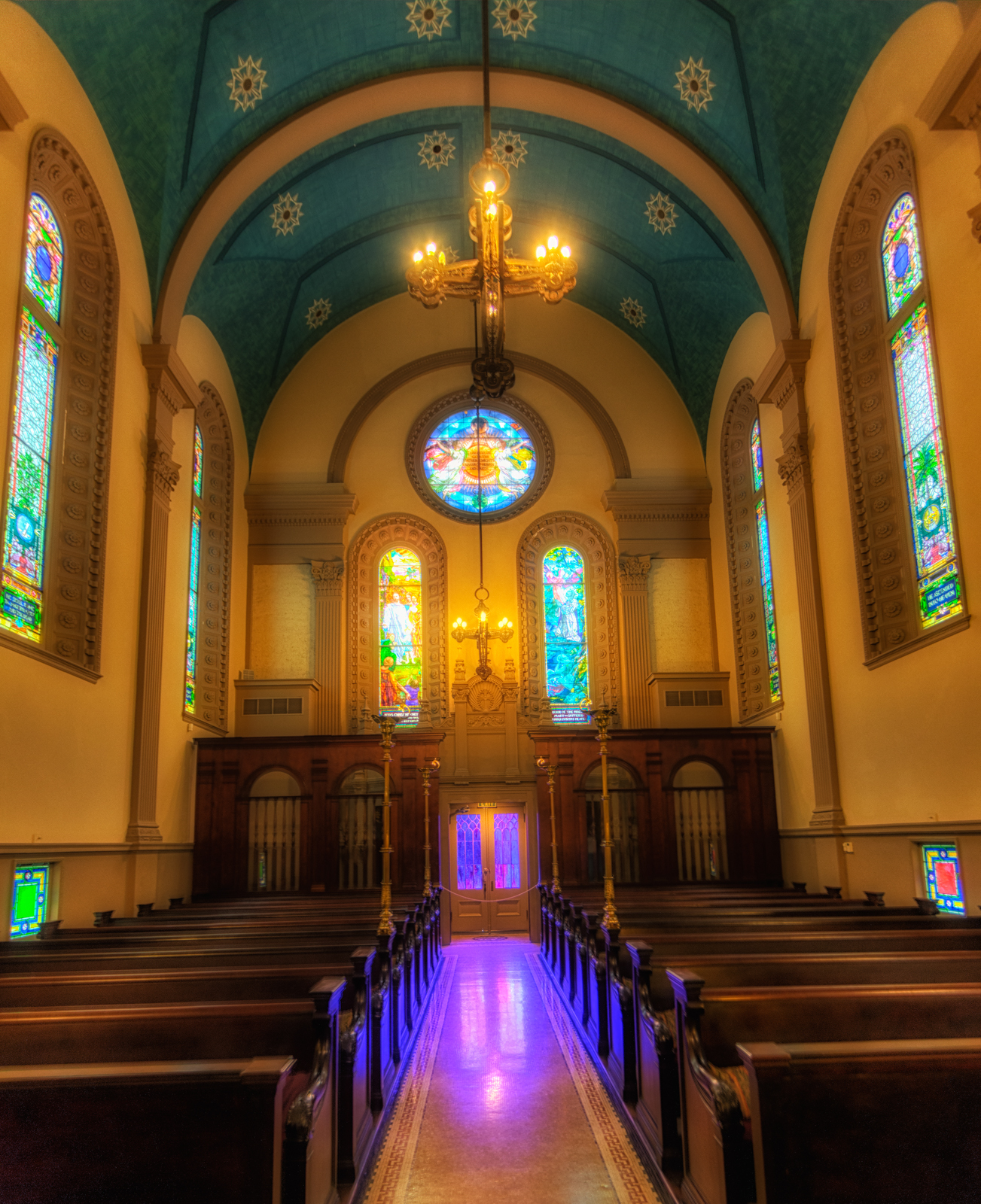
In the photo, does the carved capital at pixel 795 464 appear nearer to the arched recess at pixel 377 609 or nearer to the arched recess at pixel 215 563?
the arched recess at pixel 377 609

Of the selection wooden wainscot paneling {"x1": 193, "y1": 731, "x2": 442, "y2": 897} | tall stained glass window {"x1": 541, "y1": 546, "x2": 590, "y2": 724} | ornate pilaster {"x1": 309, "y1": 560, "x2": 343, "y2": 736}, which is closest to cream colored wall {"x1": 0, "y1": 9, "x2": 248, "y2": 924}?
wooden wainscot paneling {"x1": 193, "y1": 731, "x2": 442, "y2": 897}

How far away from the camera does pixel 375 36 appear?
12.2 metres

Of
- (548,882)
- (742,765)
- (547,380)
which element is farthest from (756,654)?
(547,380)

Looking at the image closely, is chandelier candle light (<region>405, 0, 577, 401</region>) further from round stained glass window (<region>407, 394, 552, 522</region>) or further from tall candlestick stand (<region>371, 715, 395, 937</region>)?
round stained glass window (<region>407, 394, 552, 522</region>)

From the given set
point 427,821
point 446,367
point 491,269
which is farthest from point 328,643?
point 491,269

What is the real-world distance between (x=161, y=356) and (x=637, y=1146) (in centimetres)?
1051

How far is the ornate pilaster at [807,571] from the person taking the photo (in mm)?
11531

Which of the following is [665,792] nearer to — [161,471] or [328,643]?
[328,643]

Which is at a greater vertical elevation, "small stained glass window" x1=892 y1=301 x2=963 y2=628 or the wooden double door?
"small stained glass window" x1=892 y1=301 x2=963 y2=628

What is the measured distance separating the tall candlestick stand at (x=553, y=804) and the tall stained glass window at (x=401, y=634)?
302 centimetres

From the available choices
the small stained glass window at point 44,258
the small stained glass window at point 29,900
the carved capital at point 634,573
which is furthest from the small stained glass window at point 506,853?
the small stained glass window at point 44,258

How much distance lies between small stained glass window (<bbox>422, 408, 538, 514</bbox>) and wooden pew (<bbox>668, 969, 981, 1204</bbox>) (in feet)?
46.0

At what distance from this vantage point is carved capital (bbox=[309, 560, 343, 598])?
17.1 meters

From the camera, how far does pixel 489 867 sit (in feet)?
54.2
